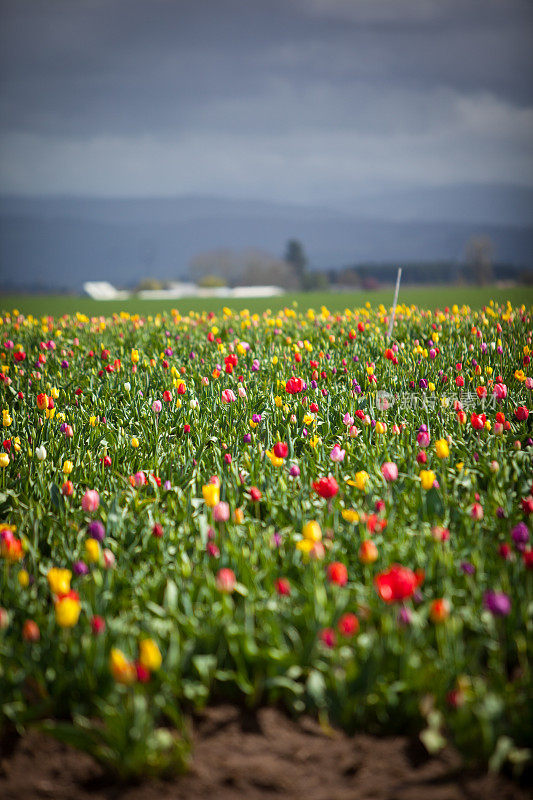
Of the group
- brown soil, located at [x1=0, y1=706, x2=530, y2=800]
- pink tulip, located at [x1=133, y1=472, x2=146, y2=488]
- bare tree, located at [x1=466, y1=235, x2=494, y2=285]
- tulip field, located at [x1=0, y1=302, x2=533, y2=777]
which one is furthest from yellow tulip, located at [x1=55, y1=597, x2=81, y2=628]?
bare tree, located at [x1=466, y1=235, x2=494, y2=285]

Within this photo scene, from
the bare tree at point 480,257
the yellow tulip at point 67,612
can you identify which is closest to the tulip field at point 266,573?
the yellow tulip at point 67,612

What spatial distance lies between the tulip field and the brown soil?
7cm

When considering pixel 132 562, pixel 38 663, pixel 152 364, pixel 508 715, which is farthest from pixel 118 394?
pixel 508 715

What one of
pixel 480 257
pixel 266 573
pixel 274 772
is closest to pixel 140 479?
pixel 266 573

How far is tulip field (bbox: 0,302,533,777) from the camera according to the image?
2.39 metres

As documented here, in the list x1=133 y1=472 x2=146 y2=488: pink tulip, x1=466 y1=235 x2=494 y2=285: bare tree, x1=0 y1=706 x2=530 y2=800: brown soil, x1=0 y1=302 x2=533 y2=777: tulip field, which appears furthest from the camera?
x1=466 y1=235 x2=494 y2=285: bare tree

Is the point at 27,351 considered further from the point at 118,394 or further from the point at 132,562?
the point at 132,562

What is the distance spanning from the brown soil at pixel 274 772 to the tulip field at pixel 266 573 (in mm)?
66

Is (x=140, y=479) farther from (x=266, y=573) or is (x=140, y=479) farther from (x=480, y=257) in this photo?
(x=480, y=257)

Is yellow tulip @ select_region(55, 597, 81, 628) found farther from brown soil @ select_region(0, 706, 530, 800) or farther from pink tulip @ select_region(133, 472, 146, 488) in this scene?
pink tulip @ select_region(133, 472, 146, 488)

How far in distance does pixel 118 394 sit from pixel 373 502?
349 cm

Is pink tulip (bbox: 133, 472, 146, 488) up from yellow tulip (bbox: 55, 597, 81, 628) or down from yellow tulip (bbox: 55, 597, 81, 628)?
up

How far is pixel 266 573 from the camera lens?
2975 mm

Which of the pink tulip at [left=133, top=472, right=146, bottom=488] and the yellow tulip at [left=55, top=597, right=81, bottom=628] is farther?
the pink tulip at [left=133, top=472, right=146, bottom=488]
